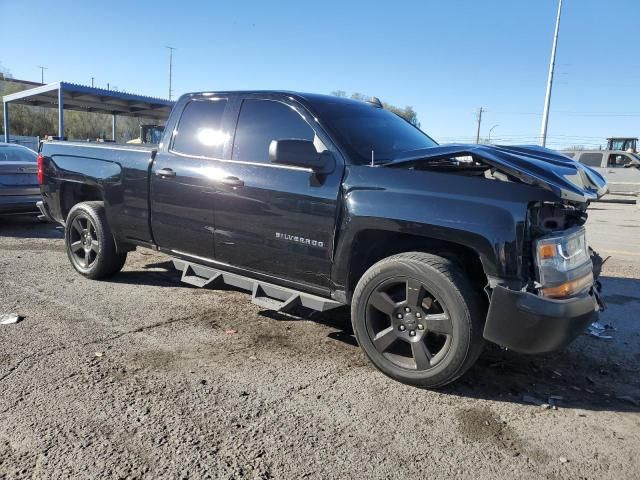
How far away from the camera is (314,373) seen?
3553 millimetres

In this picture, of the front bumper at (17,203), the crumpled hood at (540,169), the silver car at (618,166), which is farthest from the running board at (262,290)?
the silver car at (618,166)

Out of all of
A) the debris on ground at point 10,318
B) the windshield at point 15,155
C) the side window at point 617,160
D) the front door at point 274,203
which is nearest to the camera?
the front door at point 274,203

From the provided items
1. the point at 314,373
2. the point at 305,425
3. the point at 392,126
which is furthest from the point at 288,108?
the point at 305,425

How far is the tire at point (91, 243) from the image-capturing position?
5441 mm

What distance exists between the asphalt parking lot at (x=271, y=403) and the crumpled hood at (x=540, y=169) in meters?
1.32

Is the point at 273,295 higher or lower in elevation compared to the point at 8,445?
higher

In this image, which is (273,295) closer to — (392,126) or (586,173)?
(392,126)

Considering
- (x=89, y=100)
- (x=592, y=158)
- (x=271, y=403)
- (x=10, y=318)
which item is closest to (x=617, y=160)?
(x=592, y=158)

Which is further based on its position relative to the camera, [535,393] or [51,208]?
[51,208]

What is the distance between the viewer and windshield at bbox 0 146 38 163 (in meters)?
9.19

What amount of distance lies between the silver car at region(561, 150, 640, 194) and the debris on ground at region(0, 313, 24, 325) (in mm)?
19954

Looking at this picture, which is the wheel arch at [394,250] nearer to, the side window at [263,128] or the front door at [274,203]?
the front door at [274,203]

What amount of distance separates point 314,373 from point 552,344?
60.0 inches

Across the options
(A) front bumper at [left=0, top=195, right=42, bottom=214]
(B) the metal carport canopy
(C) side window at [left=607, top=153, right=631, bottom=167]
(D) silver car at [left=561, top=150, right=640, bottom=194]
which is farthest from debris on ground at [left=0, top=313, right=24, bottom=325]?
(C) side window at [left=607, top=153, right=631, bottom=167]
